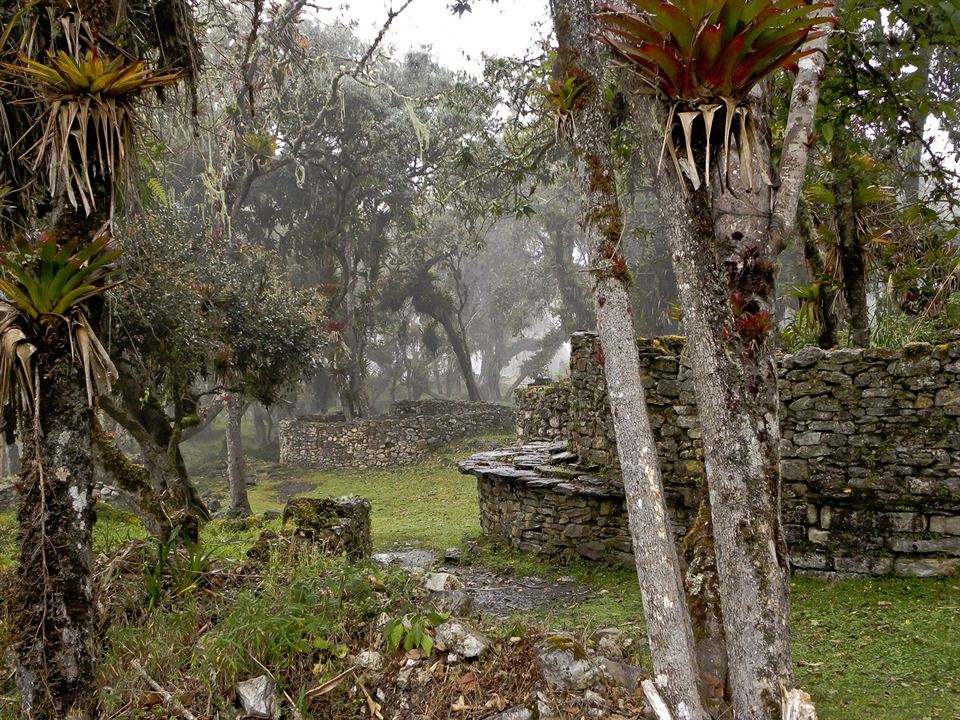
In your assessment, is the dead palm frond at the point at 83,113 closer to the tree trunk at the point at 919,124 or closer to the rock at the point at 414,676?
the rock at the point at 414,676

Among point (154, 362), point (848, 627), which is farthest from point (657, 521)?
point (154, 362)

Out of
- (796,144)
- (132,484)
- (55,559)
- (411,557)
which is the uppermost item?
(796,144)

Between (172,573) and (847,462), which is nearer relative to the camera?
(172,573)

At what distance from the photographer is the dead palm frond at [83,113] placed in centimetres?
392

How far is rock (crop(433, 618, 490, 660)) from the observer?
4.50m

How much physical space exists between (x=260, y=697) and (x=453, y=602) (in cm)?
157

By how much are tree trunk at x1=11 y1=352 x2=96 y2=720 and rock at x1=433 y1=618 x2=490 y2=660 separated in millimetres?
2097

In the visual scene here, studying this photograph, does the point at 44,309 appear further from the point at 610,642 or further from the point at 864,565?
the point at 864,565

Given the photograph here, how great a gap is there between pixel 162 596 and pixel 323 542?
1.43 m

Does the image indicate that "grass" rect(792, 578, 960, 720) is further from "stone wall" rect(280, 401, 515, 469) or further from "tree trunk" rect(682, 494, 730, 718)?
"stone wall" rect(280, 401, 515, 469)

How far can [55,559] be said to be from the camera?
3.94 m

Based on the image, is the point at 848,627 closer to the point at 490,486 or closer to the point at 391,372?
the point at 490,486

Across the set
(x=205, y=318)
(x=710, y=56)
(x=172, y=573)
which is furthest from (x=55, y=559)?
(x=205, y=318)

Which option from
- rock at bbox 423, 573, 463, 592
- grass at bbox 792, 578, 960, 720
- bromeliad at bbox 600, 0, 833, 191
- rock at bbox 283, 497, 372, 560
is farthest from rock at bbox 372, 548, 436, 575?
bromeliad at bbox 600, 0, 833, 191
